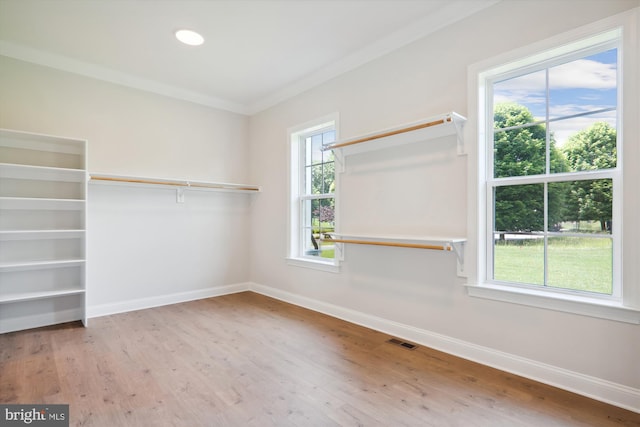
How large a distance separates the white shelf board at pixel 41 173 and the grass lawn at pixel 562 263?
3927 mm

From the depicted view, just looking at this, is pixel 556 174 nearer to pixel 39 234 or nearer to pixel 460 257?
pixel 460 257

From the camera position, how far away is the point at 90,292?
3668 millimetres

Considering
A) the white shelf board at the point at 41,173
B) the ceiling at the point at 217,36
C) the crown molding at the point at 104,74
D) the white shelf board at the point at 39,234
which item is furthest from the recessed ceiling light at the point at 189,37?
the white shelf board at the point at 39,234

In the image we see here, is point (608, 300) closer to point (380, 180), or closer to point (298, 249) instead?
point (380, 180)

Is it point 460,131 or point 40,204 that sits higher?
point 460,131

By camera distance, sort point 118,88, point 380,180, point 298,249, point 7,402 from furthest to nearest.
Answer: point 298,249, point 118,88, point 380,180, point 7,402

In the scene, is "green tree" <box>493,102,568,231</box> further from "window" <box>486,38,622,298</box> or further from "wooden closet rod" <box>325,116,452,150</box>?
"wooden closet rod" <box>325,116,452,150</box>

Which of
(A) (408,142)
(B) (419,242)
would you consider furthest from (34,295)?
(A) (408,142)

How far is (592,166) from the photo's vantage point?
212 cm

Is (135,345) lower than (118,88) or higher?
lower

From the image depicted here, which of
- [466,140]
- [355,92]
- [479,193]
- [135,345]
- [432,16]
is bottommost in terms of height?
[135,345]

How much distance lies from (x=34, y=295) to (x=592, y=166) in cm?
465

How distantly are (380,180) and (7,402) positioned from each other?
3.08m

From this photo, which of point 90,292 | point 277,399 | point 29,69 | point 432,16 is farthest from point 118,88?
point 277,399
